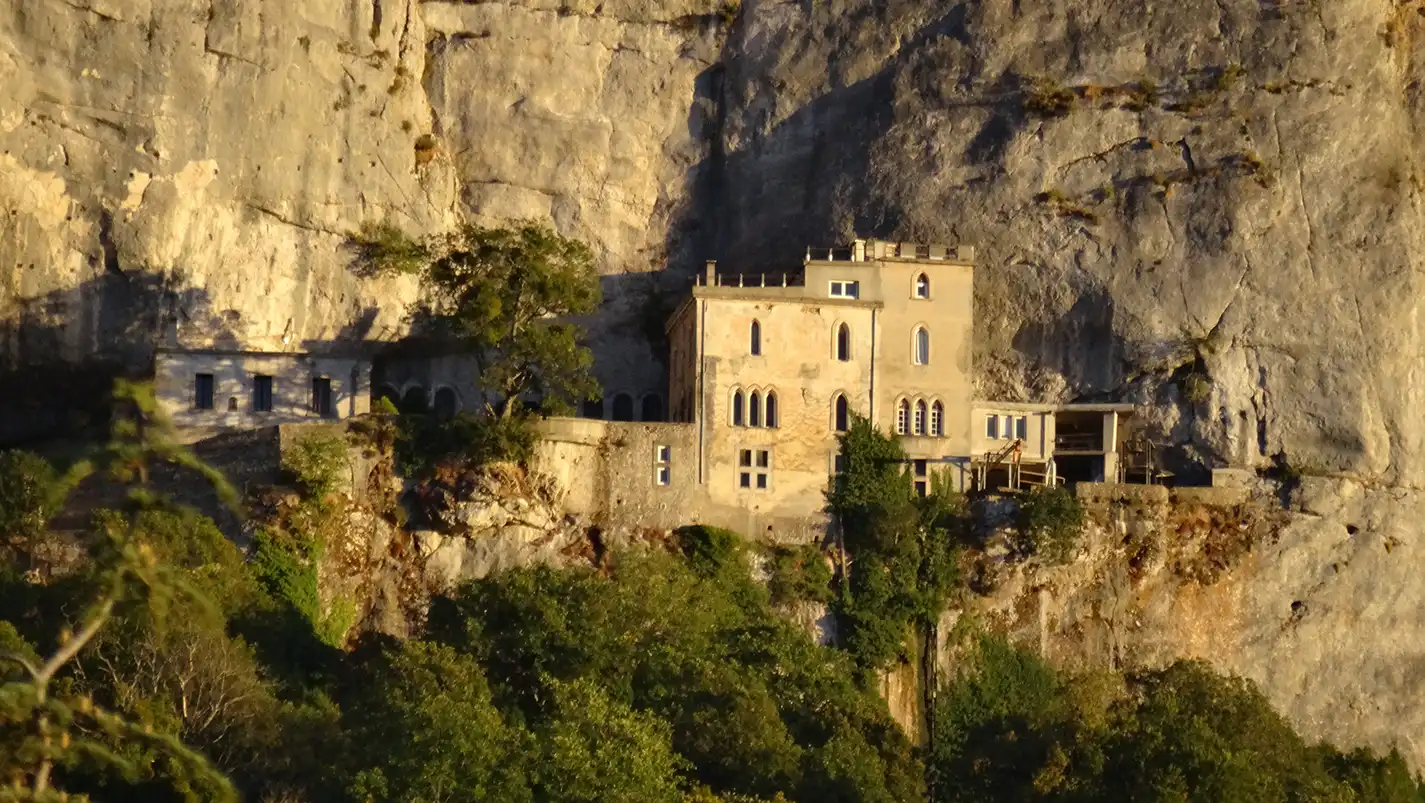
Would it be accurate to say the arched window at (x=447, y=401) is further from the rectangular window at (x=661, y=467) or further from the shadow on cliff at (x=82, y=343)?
the rectangular window at (x=661, y=467)

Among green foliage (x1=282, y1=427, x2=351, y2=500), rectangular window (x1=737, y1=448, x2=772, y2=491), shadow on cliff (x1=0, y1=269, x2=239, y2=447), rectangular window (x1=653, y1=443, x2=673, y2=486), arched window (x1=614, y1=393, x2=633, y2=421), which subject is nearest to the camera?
green foliage (x1=282, y1=427, x2=351, y2=500)

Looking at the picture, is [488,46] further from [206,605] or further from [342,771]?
[206,605]

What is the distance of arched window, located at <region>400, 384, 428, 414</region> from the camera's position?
5344 centimetres

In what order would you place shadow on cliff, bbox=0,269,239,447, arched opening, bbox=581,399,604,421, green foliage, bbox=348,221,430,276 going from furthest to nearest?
arched opening, bbox=581,399,604,421
green foliage, bbox=348,221,430,276
shadow on cliff, bbox=0,269,239,447

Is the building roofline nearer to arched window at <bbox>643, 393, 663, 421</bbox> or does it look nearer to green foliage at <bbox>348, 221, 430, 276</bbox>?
arched window at <bbox>643, 393, 663, 421</bbox>

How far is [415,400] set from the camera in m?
53.8

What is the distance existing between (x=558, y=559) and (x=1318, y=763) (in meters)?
15.8

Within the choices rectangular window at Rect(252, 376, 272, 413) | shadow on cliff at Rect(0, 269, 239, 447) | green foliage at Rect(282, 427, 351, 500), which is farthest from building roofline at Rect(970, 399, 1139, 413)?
shadow on cliff at Rect(0, 269, 239, 447)

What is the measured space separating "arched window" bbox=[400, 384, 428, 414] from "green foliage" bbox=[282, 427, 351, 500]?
779cm

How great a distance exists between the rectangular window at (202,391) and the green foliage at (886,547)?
1449 cm

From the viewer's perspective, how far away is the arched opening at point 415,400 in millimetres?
53438

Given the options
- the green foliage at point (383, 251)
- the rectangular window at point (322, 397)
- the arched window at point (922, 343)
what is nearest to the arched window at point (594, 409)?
the green foliage at point (383, 251)

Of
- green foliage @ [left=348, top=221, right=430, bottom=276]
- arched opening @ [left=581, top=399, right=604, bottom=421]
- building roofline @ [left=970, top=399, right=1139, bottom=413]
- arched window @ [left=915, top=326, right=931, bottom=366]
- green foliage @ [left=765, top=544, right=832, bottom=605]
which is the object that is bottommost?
green foliage @ [left=765, top=544, right=832, bottom=605]

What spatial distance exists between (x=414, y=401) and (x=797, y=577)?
12146mm
